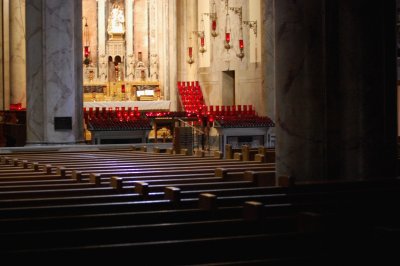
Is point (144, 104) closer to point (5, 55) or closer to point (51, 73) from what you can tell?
point (5, 55)

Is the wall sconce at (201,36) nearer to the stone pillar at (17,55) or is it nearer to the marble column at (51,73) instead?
the stone pillar at (17,55)

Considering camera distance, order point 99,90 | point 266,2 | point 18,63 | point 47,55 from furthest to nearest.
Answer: point 99,90, point 18,63, point 266,2, point 47,55

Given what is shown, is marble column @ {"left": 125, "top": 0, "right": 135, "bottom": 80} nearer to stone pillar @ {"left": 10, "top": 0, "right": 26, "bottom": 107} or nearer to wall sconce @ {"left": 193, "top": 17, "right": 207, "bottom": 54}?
wall sconce @ {"left": 193, "top": 17, "right": 207, "bottom": 54}

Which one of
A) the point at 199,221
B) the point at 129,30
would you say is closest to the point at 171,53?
the point at 129,30

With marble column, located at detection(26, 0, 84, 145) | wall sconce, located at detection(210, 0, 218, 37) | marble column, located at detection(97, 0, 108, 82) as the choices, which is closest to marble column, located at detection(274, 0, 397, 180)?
marble column, located at detection(26, 0, 84, 145)

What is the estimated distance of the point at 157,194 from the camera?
6523 millimetres

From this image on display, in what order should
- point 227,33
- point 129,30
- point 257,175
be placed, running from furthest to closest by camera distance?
point 129,30 → point 227,33 → point 257,175

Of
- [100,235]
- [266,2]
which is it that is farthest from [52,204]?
[266,2]

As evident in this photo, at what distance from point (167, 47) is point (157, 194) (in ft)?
71.6

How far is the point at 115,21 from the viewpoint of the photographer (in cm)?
2841

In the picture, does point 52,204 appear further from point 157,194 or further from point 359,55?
point 359,55

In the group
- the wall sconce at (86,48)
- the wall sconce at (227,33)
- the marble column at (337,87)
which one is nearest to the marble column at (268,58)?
the wall sconce at (227,33)

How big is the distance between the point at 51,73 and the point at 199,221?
1240 cm

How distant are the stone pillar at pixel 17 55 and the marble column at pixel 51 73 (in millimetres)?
7685
